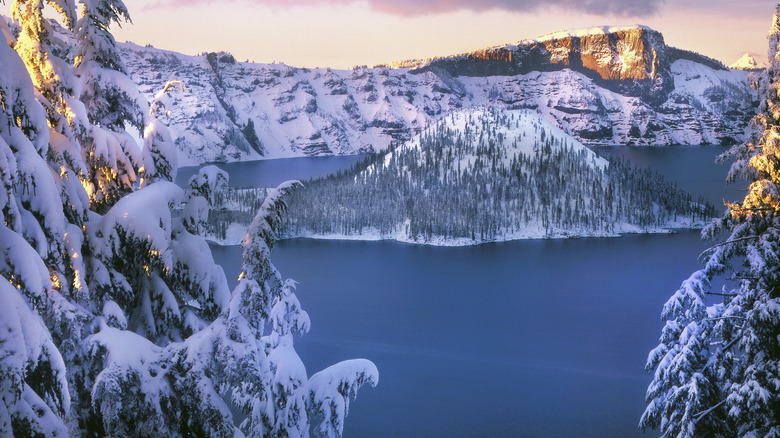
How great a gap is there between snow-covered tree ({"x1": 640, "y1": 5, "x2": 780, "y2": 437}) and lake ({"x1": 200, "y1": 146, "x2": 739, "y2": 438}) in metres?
38.9

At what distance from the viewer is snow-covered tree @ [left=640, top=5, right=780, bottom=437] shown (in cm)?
1575

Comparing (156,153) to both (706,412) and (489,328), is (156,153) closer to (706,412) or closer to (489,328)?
(706,412)

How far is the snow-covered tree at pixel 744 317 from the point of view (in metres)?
15.8

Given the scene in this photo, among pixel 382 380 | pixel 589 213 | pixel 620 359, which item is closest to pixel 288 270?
pixel 382 380

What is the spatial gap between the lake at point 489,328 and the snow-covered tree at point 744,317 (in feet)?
127

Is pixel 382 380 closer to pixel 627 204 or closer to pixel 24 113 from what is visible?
pixel 24 113

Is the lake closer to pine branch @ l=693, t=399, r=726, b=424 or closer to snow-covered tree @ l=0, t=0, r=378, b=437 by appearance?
pine branch @ l=693, t=399, r=726, b=424

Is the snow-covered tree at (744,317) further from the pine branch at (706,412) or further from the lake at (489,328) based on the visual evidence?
the lake at (489,328)

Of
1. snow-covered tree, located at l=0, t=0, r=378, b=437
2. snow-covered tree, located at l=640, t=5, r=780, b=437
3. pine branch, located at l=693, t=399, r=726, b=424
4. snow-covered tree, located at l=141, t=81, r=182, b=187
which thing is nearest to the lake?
snow-covered tree, located at l=640, t=5, r=780, b=437

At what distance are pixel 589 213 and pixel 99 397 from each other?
638 ft

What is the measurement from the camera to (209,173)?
11812 millimetres

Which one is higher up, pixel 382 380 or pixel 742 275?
pixel 742 275

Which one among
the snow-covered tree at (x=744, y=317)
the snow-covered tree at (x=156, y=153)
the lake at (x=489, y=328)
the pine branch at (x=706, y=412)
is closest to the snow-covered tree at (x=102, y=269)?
the snow-covered tree at (x=156, y=153)

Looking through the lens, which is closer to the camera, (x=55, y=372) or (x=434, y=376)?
(x=55, y=372)
